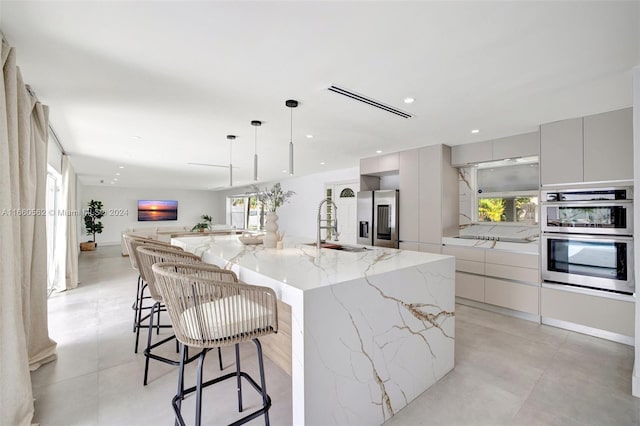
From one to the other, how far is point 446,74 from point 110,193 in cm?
1310

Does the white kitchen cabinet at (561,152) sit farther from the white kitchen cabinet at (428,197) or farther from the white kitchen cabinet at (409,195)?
the white kitchen cabinet at (409,195)

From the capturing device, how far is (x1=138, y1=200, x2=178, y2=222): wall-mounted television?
1185 cm

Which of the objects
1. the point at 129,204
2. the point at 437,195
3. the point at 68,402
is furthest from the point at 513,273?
the point at 129,204

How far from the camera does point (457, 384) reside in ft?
6.90

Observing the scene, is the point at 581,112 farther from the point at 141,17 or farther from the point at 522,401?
the point at 141,17

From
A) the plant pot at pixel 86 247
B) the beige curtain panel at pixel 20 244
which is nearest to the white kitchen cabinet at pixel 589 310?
the beige curtain panel at pixel 20 244

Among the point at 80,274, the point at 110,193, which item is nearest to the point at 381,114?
the point at 80,274

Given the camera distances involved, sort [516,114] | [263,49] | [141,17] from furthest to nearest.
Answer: [516,114] < [263,49] < [141,17]

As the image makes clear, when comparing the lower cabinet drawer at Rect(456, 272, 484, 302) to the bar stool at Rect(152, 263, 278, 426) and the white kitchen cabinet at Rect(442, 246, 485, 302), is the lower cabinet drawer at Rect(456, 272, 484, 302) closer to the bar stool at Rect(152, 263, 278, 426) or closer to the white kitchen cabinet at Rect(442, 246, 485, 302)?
the white kitchen cabinet at Rect(442, 246, 485, 302)

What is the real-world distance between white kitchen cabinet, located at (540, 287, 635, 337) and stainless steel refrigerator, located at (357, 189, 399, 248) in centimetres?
209

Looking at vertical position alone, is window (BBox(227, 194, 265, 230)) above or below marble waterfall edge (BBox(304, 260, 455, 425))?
above

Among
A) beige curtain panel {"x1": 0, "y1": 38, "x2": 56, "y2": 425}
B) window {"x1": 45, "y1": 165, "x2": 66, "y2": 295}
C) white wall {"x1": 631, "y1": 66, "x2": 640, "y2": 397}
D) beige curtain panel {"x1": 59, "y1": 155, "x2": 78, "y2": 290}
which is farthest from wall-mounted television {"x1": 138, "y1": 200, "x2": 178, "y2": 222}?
white wall {"x1": 631, "y1": 66, "x2": 640, "y2": 397}

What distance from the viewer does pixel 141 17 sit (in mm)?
1504

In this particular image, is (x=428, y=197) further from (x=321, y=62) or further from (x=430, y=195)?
(x=321, y=62)
